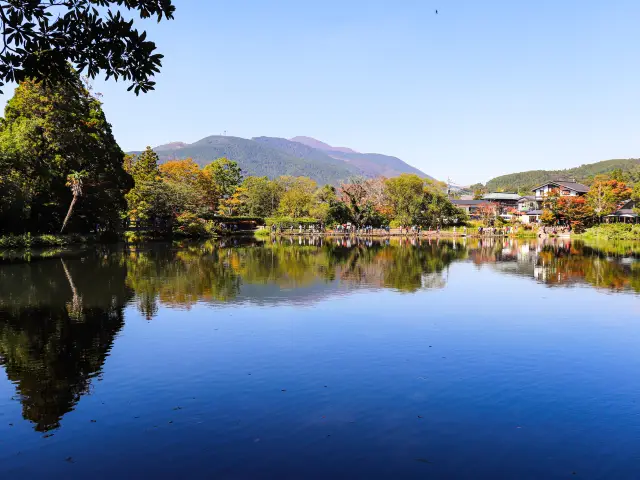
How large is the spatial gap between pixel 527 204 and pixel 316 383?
331 ft

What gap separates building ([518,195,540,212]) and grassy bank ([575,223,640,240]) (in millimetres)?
27258

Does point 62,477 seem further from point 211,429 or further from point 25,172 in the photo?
point 25,172

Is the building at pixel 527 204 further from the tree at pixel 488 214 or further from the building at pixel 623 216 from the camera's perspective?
the building at pixel 623 216

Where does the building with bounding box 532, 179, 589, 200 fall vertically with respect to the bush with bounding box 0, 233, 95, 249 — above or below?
above

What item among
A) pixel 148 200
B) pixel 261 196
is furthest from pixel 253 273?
pixel 261 196

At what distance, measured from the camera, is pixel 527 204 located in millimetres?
101250

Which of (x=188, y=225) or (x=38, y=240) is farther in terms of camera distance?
(x=188, y=225)

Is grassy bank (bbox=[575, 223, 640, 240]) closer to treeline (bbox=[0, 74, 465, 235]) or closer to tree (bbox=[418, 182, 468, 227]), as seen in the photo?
tree (bbox=[418, 182, 468, 227])

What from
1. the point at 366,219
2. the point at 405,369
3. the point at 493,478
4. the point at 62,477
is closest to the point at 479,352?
the point at 405,369

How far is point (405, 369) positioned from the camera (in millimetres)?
11195

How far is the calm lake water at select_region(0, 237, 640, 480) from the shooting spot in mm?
7113

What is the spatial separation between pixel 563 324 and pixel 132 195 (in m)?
50.9

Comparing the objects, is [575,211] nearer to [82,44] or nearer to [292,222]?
[292,222]

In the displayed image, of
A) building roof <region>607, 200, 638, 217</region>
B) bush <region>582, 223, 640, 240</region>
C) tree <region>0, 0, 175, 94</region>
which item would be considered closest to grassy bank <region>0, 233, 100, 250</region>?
tree <region>0, 0, 175, 94</region>
